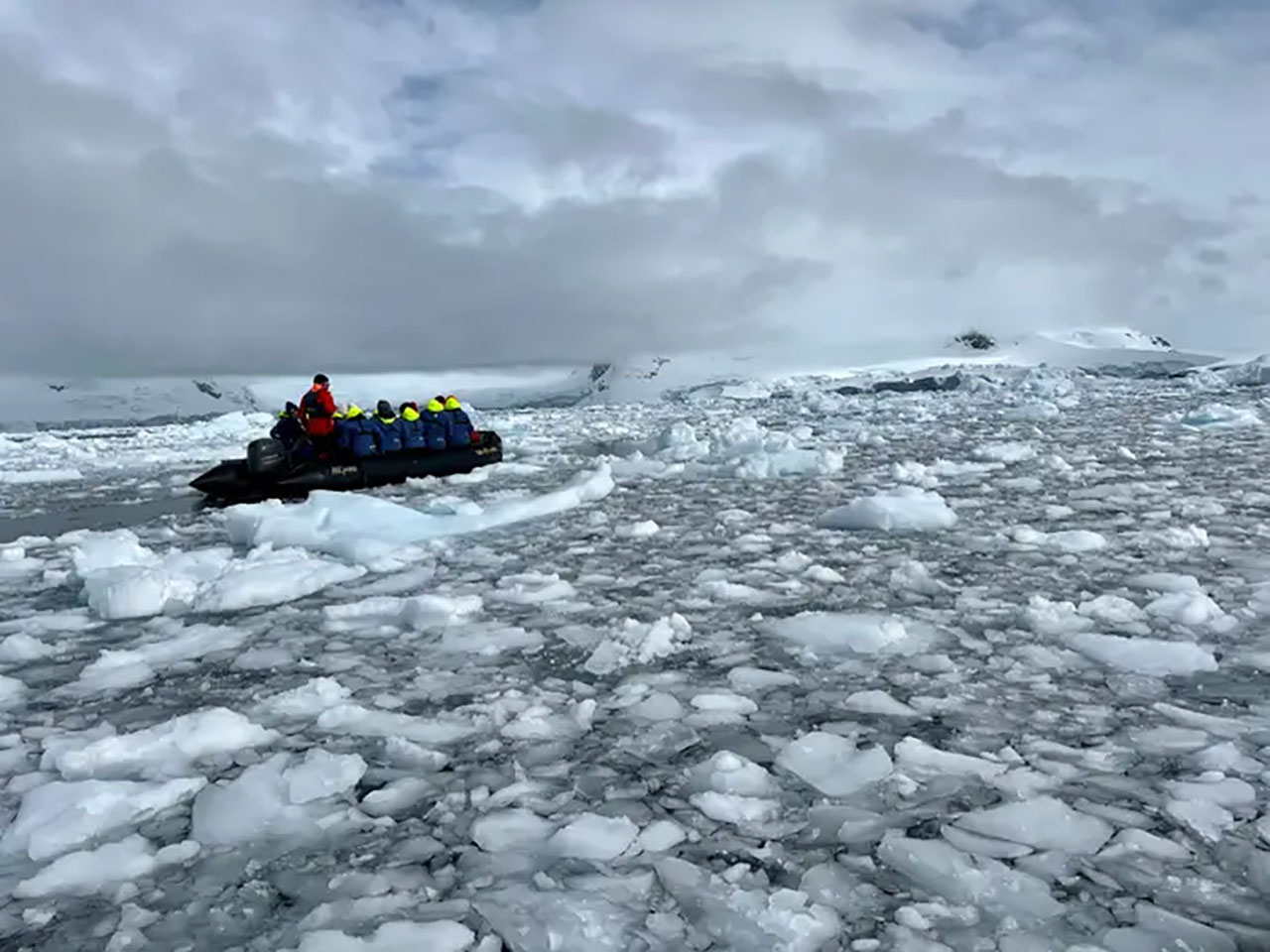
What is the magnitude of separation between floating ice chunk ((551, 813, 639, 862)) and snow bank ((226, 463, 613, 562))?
407cm

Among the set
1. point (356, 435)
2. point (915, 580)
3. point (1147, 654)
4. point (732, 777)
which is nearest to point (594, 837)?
point (732, 777)

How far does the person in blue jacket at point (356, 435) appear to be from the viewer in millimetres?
10742

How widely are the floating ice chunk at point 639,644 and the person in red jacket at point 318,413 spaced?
8.15 meters

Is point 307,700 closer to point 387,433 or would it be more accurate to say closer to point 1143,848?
point 1143,848

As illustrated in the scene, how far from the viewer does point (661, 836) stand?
87.6 inches

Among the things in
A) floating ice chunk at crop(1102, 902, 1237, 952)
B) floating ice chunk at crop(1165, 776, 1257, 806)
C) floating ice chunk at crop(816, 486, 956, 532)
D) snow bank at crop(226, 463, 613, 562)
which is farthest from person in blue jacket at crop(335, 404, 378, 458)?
floating ice chunk at crop(1102, 902, 1237, 952)

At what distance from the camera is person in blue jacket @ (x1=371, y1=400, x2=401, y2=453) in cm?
1108

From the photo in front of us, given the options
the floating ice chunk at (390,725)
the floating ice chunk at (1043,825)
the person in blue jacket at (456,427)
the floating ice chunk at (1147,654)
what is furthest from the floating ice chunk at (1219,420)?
the floating ice chunk at (390,725)

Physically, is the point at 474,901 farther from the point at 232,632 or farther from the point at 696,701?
the point at 232,632

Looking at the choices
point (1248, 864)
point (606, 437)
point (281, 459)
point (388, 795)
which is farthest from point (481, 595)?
point (606, 437)

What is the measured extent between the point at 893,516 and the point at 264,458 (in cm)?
745

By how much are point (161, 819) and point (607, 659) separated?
1.73 meters

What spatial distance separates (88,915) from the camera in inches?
78.1

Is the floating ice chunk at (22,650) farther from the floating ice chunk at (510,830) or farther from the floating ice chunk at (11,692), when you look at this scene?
the floating ice chunk at (510,830)
